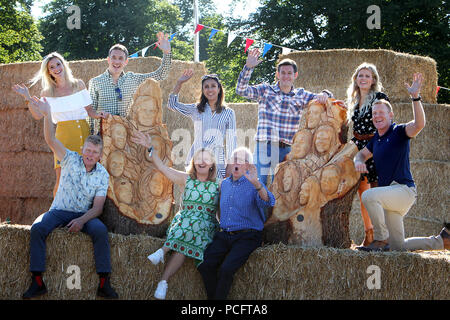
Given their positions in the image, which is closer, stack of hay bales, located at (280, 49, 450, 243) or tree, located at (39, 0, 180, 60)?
stack of hay bales, located at (280, 49, 450, 243)

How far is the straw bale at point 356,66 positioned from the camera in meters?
7.21

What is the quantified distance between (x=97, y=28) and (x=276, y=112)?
15.5m

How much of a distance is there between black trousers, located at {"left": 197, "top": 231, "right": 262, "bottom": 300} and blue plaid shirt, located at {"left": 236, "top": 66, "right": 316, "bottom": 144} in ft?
3.78

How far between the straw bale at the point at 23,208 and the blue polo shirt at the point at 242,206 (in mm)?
4639

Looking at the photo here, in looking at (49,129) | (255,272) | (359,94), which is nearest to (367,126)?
(359,94)

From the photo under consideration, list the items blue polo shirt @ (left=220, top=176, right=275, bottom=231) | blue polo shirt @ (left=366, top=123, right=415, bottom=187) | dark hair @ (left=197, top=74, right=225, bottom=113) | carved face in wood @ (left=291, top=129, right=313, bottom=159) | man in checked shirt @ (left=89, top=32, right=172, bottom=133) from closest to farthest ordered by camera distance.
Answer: blue polo shirt @ (left=220, top=176, right=275, bottom=231) → blue polo shirt @ (left=366, top=123, right=415, bottom=187) → carved face in wood @ (left=291, top=129, right=313, bottom=159) → dark hair @ (left=197, top=74, right=225, bottom=113) → man in checked shirt @ (left=89, top=32, right=172, bottom=133)

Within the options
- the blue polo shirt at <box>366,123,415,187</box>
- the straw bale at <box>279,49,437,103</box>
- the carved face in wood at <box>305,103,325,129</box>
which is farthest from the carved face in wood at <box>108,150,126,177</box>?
the straw bale at <box>279,49,437,103</box>

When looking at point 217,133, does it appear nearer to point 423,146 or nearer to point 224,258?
point 224,258

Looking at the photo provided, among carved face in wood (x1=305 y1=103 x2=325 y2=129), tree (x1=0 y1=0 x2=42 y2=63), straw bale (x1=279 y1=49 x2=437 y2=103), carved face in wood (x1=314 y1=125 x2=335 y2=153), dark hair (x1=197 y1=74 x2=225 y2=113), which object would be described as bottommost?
carved face in wood (x1=314 y1=125 x2=335 y2=153)

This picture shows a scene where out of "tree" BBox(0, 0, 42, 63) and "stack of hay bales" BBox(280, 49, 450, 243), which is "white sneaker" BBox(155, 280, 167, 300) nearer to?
"stack of hay bales" BBox(280, 49, 450, 243)

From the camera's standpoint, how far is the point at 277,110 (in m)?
4.50

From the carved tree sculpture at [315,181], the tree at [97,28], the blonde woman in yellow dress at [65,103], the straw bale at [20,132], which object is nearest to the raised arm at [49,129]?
the blonde woman in yellow dress at [65,103]

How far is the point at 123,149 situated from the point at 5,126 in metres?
4.17

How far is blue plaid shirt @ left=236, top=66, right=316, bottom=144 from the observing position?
449cm
